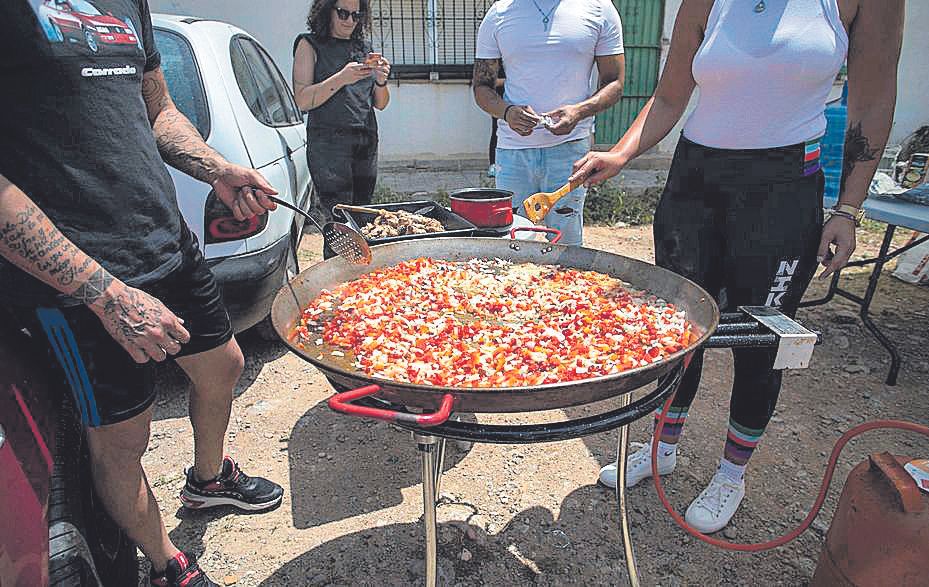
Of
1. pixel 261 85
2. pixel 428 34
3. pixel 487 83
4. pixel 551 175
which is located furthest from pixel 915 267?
pixel 428 34

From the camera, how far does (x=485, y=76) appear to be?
3705mm

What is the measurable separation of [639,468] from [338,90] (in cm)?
305

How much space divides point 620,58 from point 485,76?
0.82 m

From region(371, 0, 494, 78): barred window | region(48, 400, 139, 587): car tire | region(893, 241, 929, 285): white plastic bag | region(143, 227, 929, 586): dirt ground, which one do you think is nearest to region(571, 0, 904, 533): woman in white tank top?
region(143, 227, 929, 586): dirt ground

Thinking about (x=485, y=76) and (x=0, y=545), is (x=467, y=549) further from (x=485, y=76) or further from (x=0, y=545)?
(x=485, y=76)

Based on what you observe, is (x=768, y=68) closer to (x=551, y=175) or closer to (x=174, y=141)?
(x=551, y=175)

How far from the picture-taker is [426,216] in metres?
3.21

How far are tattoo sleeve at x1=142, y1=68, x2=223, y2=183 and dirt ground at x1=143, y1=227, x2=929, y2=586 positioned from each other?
1562mm

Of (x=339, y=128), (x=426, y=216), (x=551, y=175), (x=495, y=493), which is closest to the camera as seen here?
(x=495, y=493)

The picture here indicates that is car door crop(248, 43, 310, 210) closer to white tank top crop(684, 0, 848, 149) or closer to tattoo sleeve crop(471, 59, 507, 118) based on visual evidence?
tattoo sleeve crop(471, 59, 507, 118)

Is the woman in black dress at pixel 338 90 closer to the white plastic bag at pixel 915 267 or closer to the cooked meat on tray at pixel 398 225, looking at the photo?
the cooked meat on tray at pixel 398 225

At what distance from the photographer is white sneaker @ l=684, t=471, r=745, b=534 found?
8.31 feet

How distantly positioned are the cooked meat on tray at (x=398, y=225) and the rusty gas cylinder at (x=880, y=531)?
196cm

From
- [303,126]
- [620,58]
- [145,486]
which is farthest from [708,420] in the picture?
[303,126]
